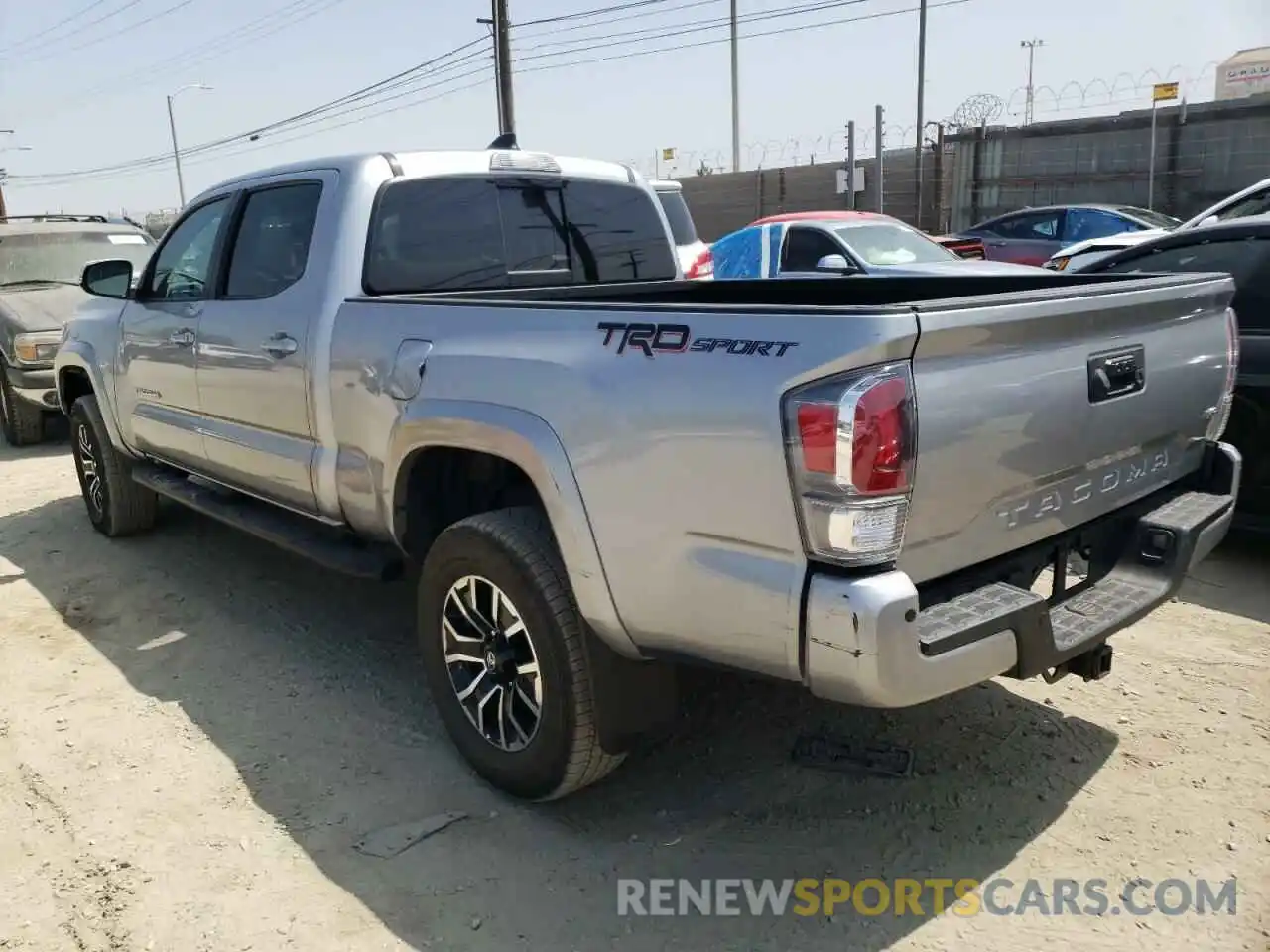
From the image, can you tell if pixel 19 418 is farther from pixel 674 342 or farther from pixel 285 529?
pixel 674 342

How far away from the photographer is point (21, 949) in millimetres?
2707

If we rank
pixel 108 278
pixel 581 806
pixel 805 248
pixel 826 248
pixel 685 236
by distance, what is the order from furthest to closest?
pixel 685 236 < pixel 805 248 < pixel 826 248 < pixel 108 278 < pixel 581 806

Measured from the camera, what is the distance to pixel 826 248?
10.7 metres

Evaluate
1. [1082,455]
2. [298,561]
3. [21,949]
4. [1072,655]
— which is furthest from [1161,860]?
[298,561]

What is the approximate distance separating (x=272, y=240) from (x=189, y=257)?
3.30ft

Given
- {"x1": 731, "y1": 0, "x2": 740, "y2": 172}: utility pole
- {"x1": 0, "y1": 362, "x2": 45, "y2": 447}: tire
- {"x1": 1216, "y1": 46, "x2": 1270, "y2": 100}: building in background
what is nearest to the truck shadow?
{"x1": 0, "y1": 362, "x2": 45, "y2": 447}: tire

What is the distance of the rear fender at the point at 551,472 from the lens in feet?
8.98

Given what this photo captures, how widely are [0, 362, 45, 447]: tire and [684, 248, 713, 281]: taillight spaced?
6.47 meters

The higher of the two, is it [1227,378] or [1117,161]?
[1117,161]

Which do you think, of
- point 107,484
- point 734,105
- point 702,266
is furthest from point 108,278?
point 734,105

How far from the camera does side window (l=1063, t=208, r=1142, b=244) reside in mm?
14969

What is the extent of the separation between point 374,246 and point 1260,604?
404 centimetres

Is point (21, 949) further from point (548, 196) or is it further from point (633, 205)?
point (633, 205)

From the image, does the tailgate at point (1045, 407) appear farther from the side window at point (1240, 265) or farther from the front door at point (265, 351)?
the front door at point (265, 351)
